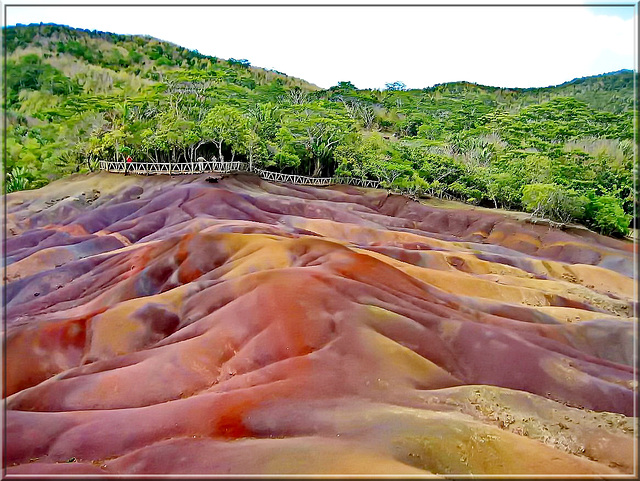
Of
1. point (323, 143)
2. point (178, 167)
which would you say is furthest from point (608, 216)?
point (178, 167)

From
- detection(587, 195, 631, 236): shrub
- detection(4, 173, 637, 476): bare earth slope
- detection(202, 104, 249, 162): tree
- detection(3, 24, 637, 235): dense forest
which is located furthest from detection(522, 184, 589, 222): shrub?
detection(202, 104, 249, 162): tree

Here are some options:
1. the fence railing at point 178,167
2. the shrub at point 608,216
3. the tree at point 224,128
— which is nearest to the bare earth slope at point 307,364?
the shrub at point 608,216

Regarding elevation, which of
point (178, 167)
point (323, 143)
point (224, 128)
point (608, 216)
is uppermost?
point (224, 128)

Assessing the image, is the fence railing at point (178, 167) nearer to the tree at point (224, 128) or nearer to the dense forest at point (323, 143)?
the tree at point (224, 128)

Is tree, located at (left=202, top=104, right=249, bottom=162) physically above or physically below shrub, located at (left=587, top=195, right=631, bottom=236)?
above

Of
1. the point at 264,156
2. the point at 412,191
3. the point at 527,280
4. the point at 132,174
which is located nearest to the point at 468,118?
the point at 412,191

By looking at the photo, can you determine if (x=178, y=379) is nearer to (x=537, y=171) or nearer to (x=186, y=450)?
(x=186, y=450)

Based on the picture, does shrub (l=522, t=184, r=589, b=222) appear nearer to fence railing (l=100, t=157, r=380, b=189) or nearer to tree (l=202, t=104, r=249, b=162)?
fence railing (l=100, t=157, r=380, b=189)

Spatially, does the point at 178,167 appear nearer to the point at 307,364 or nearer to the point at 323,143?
the point at 323,143
